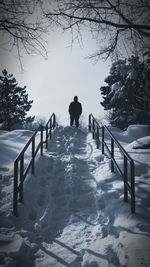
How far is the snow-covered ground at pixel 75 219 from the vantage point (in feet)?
14.2

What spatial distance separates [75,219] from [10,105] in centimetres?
3137

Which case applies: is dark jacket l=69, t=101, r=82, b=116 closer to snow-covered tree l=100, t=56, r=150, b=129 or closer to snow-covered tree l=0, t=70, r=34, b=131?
snow-covered tree l=100, t=56, r=150, b=129

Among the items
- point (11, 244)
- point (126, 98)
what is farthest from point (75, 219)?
point (126, 98)

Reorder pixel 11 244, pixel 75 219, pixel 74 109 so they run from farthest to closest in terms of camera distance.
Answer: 1. pixel 74 109
2. pixel 75 219
3. pixel 11 244

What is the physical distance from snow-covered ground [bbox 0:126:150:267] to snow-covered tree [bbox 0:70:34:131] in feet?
87.0

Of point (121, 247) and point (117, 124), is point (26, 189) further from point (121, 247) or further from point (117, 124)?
point (117, 124)

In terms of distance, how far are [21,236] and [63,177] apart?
3289 mm

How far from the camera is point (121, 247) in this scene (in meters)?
4.37

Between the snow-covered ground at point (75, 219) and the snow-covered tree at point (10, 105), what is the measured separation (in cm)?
2651

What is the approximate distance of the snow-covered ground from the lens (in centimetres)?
434

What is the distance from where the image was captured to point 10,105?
35.6 m

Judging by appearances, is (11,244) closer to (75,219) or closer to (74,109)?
(75,219)

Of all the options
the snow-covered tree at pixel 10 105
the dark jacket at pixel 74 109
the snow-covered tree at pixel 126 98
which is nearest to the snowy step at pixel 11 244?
the dark jacket at pixel 74 109

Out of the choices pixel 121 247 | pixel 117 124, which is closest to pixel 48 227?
pixel 121 247
